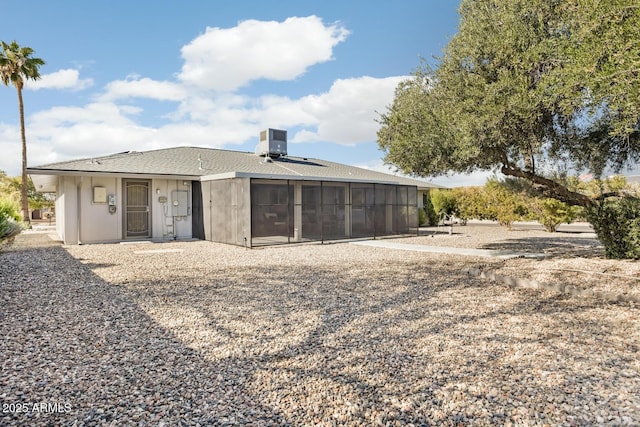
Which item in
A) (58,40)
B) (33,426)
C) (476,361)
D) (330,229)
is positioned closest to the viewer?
(33,426)

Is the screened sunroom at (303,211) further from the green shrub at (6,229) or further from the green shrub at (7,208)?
the green shrub at (7,208)

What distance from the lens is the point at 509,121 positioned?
632cm

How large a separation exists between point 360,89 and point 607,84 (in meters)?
13.1

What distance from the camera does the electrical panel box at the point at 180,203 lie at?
13.6 m

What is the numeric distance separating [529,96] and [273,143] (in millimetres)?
13460

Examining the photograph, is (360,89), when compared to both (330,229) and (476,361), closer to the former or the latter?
(330,229)

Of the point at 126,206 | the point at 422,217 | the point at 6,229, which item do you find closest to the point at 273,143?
the point at 126,206

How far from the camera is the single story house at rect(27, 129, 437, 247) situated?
11927mm

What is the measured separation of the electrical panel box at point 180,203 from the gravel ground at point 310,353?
7.10 metres

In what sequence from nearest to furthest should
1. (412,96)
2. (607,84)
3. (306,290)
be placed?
(607,84)
(306,290)
(412,96)

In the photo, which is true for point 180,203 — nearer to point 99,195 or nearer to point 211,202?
point 211,202

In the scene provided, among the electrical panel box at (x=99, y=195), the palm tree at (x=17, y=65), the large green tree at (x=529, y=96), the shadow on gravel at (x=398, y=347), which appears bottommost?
the shadow on gravel at (x=398, y=347)

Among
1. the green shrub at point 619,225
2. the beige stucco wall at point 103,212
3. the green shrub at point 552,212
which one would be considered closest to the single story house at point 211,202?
the beige stucco wall at point 103,212

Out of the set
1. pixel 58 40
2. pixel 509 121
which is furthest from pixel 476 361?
pixel 58 40
